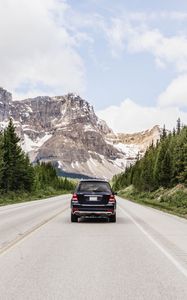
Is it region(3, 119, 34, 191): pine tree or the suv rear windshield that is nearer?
the suv rear windshield

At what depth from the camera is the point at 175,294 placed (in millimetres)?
7250

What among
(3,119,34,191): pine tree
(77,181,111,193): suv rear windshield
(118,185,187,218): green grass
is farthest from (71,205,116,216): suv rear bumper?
(3,119,34,191): pine tree

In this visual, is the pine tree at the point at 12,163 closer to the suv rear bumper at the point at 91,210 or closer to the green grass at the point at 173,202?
the green grass at the point at 173,202

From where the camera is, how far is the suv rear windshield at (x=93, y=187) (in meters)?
21.6

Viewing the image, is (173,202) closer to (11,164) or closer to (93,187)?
(93,187)

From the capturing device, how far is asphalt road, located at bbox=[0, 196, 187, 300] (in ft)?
24.2

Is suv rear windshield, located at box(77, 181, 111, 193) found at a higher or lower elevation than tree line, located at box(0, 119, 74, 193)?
lower

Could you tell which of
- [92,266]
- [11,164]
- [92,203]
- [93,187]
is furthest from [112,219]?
[11,164]

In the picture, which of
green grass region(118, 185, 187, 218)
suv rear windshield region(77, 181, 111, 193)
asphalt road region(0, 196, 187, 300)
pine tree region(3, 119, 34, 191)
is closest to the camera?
asphalt road region(0, 196, 187, 300)

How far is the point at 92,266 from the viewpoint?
9727 mm

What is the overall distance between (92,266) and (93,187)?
12.0 metres

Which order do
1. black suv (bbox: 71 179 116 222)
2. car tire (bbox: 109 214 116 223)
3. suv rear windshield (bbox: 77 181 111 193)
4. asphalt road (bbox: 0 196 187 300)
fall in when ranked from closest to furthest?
1. asphalt road (bbox: 0 196 187 300)
2. black suv (bbox: 71 179 116 222)
3. suv rear windshield (bbox: 77 181 111 193)
4. car tire (bbox: 109 214 116 223)

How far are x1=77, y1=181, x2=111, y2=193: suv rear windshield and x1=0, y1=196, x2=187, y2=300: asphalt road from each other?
5.31 meters

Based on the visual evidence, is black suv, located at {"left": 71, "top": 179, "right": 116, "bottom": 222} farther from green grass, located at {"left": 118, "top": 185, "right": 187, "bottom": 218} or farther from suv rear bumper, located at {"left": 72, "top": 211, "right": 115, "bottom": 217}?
green grass, located at {"left": 118, "top": 185, "right": 187, "bottom": 218}
